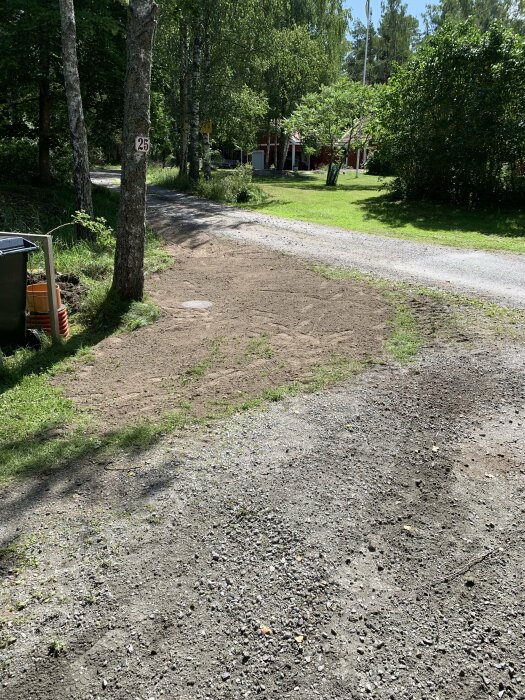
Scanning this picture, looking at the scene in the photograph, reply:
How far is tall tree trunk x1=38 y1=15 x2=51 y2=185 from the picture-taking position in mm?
13844

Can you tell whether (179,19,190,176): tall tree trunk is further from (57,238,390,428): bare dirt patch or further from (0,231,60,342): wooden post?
(0,231,60,342): wooden post

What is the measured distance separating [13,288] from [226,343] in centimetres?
237

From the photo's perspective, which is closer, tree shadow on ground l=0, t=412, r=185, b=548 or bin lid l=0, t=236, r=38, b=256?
tree shadow on ground l=0, t=412, r=185, b=548

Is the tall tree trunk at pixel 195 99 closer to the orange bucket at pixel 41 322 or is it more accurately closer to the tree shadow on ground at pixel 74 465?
the orange bucket at pixel 41 322

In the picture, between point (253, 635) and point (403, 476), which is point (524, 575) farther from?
point (253, 635)

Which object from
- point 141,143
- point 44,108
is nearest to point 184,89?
point 44,108

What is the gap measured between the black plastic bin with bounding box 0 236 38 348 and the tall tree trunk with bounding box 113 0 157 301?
5.77 ft

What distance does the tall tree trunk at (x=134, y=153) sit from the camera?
22.5ft

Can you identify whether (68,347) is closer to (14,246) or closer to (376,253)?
(14,246)

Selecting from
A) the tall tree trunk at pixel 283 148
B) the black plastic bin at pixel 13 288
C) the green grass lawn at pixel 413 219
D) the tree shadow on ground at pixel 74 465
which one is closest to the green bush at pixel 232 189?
the green grass lawn at pixel 413 219

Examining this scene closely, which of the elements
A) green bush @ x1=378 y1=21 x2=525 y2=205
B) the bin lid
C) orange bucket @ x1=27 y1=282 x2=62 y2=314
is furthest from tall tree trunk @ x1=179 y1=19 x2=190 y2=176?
the bin lid

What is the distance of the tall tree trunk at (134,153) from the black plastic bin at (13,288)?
5.77ft

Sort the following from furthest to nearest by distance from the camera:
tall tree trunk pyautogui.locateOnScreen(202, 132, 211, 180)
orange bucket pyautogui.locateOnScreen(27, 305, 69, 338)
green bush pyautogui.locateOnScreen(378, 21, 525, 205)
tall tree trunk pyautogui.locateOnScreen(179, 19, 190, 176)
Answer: tall tree trunk pyautogui.locateOnScreen(202, 132, 211, 180)
tall tree trunk pyautogui.locateOnScreen(179, 19, 190, 176)
green bush pyautogui.locateOnScreen(378, 21, 525, 205)
orange bucket pyautogui.locateOnScreen(27, 305, 69, 338)

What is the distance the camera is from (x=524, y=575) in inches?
114
